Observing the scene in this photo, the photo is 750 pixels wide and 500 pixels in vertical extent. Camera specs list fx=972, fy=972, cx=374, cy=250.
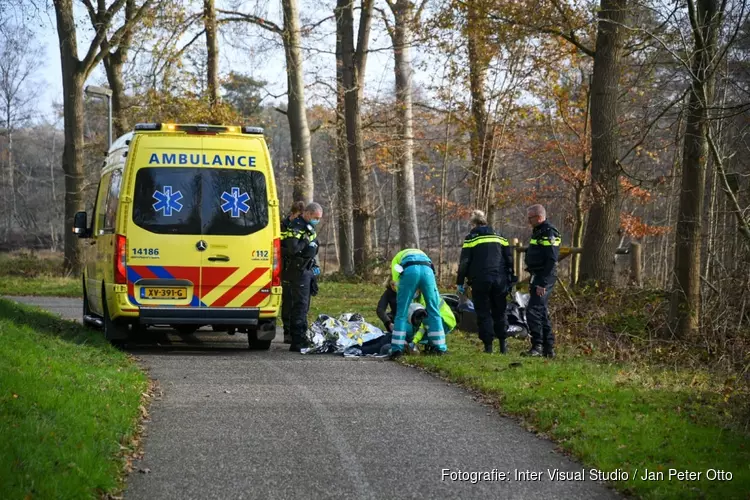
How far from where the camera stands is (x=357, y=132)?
29.1m

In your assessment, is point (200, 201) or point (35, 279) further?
point (35, 279)

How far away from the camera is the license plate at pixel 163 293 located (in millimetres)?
12087

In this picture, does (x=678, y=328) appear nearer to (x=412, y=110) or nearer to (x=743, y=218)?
(x=743, y=218)

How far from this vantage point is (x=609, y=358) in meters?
13.1

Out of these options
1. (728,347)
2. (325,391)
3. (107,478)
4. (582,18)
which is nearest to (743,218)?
(728,347)

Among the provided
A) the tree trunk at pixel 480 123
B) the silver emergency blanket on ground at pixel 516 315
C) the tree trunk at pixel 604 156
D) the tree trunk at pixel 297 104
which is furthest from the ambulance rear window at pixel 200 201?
the tree trunk at pixel 297 104

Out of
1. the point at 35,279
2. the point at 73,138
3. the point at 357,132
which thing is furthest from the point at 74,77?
the point at 357,132

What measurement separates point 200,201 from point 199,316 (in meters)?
1.45

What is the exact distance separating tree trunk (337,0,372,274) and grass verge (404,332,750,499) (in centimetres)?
1687

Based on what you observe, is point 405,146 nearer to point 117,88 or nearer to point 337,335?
point 117,88

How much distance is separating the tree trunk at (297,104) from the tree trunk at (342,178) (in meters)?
2.45

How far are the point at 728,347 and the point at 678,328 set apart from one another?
7.57ft

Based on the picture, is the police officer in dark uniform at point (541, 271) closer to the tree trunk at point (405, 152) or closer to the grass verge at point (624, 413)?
the grass verge at point (624, 413)

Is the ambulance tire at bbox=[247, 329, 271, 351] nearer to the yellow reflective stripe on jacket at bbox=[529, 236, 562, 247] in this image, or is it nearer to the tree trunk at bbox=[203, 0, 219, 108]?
the yellow reflective stripe on jacket at bbox=[529, 236, 562, 247]
